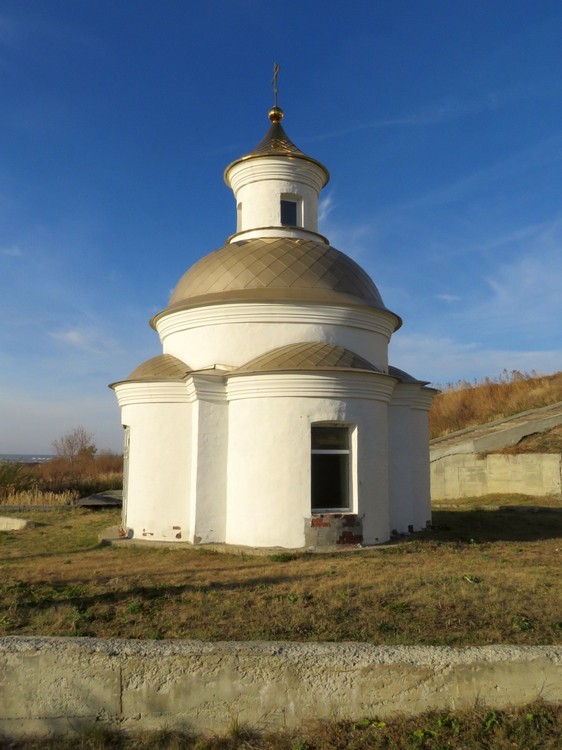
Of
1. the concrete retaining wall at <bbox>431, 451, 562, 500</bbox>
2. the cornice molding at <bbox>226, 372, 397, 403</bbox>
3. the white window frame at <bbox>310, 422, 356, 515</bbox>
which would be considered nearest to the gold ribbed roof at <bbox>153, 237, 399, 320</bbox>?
the cornice molding at <bbox>226, 372, 397, 403</bbox>

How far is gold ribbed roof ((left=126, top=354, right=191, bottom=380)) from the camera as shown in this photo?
38.2 feet

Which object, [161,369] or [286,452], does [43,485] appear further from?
[286,452]

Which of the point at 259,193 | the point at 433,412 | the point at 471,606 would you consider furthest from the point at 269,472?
the point at 433,412

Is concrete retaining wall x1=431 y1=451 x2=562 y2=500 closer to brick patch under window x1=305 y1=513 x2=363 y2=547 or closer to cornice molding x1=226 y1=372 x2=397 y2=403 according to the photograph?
cornice molding x1=226 y1=372 x2=397 y2=403

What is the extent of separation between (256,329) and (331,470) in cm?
308

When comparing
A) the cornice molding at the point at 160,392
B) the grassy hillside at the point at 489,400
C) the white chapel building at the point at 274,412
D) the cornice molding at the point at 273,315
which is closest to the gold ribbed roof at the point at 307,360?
the white chapel building at the point at 274,412

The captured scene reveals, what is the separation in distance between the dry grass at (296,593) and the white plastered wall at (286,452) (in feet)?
2.17

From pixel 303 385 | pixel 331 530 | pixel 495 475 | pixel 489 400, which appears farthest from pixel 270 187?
pixel 489 400

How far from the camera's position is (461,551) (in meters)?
10.5

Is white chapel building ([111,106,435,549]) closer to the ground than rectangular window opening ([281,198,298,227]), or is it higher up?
closer to the ground

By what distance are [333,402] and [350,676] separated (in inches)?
268

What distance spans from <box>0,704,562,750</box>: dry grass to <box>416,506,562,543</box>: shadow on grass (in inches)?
310

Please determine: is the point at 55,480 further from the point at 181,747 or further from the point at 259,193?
the point at 181,747

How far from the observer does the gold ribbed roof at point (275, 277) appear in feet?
38.9
